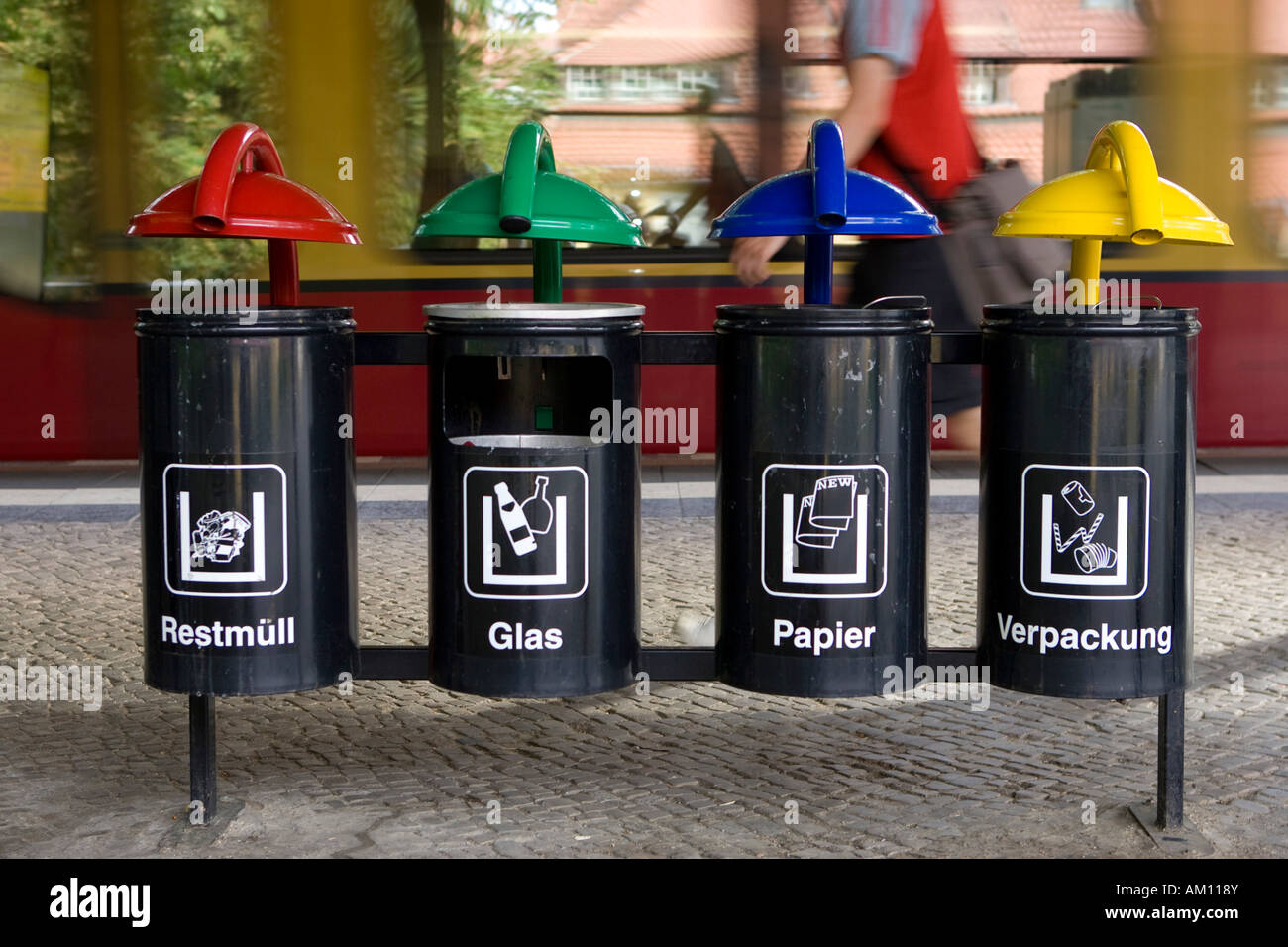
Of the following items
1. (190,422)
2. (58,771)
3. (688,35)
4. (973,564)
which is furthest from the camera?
(688,35)

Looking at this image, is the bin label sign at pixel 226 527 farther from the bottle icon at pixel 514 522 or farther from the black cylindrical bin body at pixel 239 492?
the bottle icon at pixel 514 522

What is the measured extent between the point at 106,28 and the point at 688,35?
3.21 metres

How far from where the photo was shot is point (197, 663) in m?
3.78

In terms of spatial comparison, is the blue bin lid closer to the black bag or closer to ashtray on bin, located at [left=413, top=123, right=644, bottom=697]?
ashtray on bin, located at [left=413, top=123, right=644, bottom=697]

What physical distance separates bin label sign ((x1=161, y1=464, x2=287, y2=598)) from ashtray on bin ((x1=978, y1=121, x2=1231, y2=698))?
69.1 inches

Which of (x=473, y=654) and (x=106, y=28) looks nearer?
(x=473, y=654)

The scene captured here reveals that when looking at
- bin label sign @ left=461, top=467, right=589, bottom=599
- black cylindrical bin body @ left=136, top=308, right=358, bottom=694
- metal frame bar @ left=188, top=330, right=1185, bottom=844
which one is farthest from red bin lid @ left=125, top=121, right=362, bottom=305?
bin label sign @ left=461, top=467, right=589, bottom=599

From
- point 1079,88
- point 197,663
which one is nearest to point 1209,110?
point 1079,88

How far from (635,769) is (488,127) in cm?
512

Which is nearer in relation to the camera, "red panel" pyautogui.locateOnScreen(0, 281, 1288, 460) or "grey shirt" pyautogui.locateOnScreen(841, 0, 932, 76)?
"grey shirt" pyautogui.locateOnScreen(841, 0, 932, 76)

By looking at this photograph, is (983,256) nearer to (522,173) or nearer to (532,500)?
(522,173)

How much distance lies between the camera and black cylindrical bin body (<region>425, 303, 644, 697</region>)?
3682mm

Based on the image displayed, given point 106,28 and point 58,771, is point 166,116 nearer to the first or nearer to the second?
point 106,28

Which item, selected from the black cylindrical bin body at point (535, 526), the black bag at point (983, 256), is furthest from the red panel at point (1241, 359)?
the black cylindrical bin body at point (535, 526)
